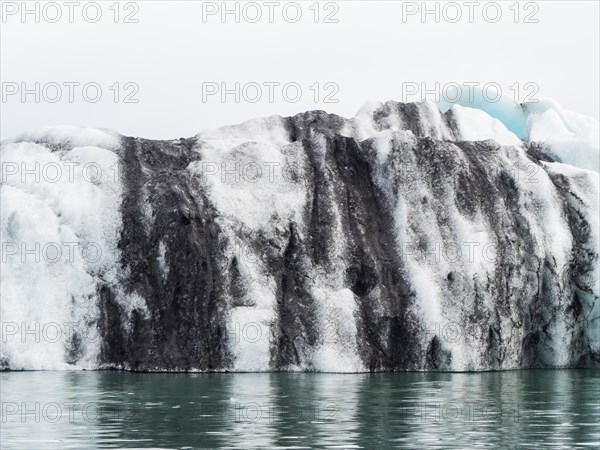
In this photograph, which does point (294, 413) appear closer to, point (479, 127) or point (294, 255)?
point (294, 255)

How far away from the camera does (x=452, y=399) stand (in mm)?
50438

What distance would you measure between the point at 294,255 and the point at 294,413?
42.0 m

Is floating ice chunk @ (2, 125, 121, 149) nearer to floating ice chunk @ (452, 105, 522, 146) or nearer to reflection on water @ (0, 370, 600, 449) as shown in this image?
reflection on water @ (0, 370, 600, 449)

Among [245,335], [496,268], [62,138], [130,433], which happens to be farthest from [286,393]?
[62,138]

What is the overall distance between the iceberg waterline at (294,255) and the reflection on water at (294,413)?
12.3 m

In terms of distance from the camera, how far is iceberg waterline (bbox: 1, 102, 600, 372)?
257 feet

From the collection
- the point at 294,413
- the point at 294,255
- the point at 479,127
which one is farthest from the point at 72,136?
the point at 294,413

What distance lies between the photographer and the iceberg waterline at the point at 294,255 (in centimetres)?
7844

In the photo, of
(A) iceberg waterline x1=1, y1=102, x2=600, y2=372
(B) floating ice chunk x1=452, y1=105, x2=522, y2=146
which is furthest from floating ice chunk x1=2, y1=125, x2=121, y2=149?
(B) floating ice chunk x1=452, y1=105, x2=522, y2=146

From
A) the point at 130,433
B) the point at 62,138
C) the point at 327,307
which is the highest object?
the point at 62,138

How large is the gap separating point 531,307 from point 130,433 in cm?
5612

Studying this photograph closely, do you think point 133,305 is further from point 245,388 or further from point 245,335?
point 245,388

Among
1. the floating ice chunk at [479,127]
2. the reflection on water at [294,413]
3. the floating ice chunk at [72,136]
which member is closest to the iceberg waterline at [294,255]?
the floating ice chunk at [72,136]

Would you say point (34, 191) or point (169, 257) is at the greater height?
point (34, 191)
